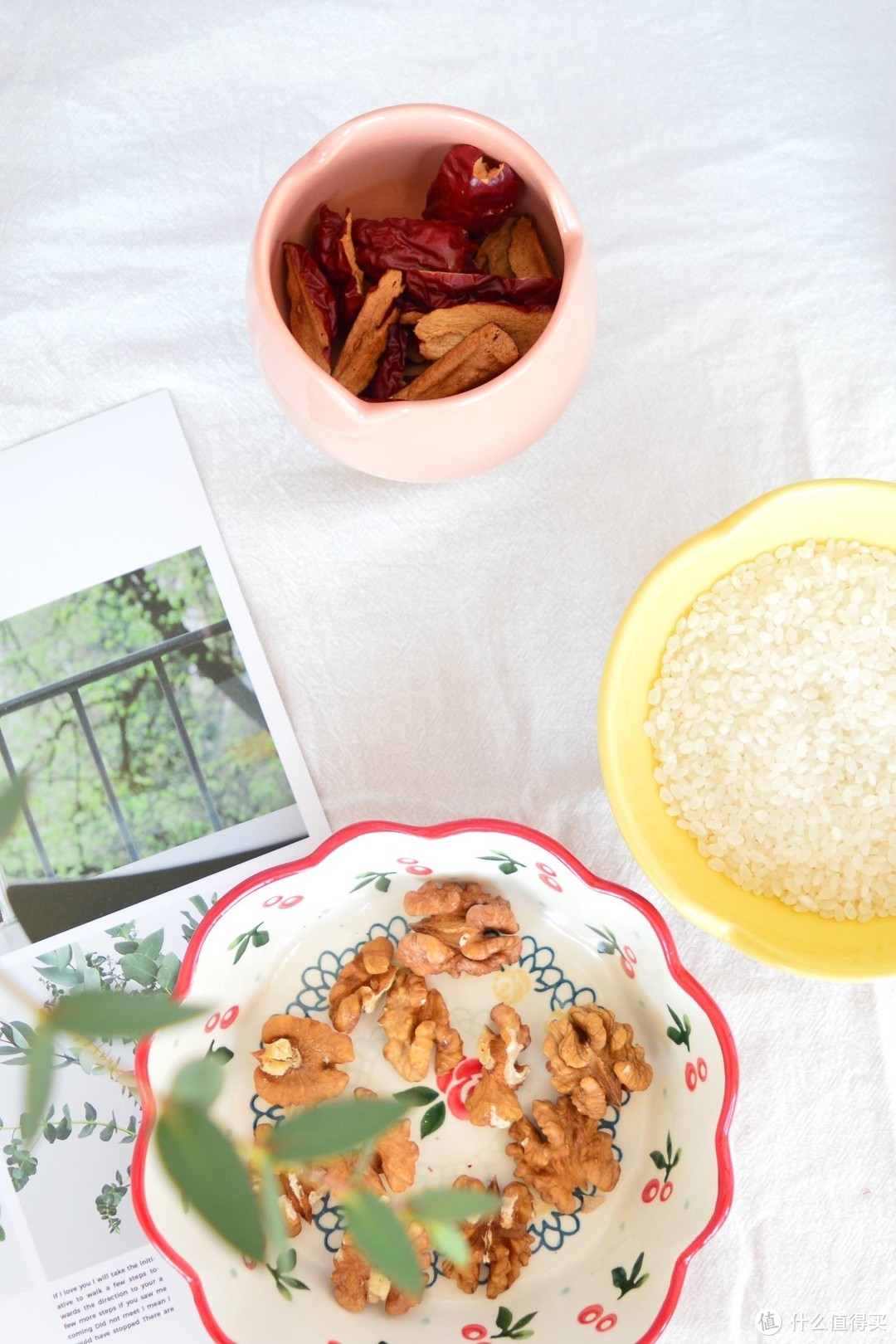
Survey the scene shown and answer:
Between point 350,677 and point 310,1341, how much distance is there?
13.6 inches

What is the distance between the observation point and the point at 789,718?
58cm

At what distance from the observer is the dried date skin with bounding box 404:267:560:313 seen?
0.57 metres

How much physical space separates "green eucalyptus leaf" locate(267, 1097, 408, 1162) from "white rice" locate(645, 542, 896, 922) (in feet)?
1.33

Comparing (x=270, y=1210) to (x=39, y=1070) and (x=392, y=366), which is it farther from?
(x=392, y=366)

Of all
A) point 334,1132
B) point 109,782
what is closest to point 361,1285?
point 109,782

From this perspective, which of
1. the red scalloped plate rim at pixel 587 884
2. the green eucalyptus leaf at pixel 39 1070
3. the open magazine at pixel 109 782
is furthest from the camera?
the open magazine at pixel 109 782

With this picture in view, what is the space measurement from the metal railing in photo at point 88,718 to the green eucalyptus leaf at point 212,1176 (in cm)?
48

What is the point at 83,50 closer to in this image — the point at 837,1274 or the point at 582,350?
the point at 582,350

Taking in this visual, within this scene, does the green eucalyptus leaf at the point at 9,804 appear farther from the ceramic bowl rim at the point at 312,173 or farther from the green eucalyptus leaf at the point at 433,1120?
the green eucalyptus leaf at the point at 433,1120

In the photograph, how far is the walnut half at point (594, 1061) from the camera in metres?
0.56

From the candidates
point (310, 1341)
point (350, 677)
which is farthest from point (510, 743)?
point (310, 1341)

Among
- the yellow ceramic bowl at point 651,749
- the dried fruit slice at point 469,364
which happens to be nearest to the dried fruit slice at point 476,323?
the dried fruit slice at point 469,364

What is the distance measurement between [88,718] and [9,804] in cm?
48

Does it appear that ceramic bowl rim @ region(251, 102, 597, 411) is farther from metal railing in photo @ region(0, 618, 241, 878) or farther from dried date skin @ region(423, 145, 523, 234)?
metal railing in photo @ region(0, 618, 241, 878)
